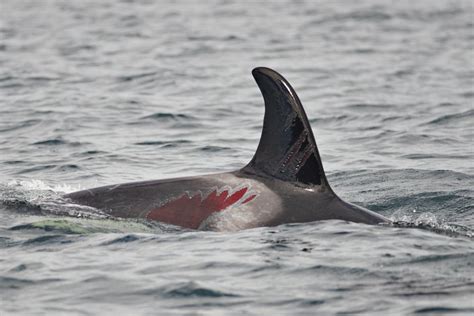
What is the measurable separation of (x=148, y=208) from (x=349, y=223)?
79.0 inches

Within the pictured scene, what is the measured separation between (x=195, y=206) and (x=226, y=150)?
617 cm

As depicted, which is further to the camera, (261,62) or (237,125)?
(261,62)

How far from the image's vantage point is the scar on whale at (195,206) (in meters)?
10.6

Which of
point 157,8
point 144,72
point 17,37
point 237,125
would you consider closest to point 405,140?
point 237,125

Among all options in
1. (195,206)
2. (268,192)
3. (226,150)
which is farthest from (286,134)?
(226,150)

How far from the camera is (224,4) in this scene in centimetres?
4269

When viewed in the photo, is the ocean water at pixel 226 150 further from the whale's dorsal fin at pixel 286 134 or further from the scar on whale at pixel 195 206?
the whale's dorsal fin at pixel 286 134

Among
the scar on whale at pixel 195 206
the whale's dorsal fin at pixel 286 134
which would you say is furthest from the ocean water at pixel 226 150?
the whale's dorsal fin at pixel 286 134

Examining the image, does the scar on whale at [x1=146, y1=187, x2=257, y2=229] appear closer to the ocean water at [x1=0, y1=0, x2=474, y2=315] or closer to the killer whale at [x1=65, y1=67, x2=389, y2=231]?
the killer whale at [x1=65, y1=67, x2=389, y2=231]

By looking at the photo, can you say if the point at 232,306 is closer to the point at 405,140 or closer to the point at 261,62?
the point at 405,140

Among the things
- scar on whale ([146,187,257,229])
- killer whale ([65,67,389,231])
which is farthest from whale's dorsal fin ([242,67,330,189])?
scar on whale ([146,187,257,229])

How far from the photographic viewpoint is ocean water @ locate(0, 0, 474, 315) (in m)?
8.87

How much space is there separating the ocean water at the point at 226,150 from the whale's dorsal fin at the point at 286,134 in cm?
55

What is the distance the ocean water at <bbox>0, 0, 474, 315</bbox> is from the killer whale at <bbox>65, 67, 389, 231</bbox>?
0.19 meters
